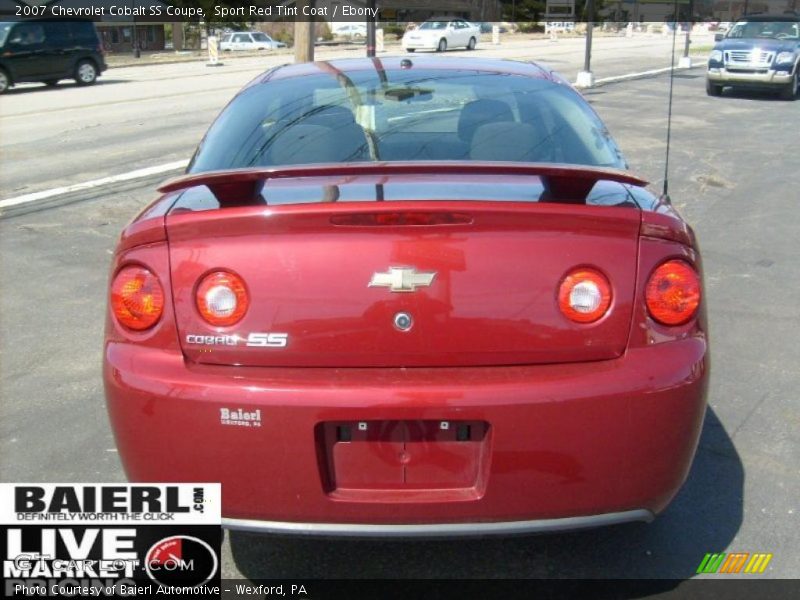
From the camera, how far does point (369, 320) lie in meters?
2.56

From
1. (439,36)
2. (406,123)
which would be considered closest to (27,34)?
(406,123)

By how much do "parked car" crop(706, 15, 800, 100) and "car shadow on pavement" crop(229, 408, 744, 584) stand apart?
62.2 ft

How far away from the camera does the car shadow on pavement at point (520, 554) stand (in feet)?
10.2

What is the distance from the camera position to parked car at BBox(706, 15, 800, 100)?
796 inches

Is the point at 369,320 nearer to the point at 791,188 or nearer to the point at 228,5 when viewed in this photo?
the point at 791,188

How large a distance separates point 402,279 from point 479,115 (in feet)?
4.94

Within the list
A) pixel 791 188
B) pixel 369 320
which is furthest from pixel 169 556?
pixel 791 188

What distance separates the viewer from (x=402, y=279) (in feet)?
8.36

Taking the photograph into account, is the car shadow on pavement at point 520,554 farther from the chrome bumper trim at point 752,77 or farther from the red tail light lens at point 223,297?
the chrome bumper trim at point 752,77

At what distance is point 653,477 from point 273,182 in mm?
1470

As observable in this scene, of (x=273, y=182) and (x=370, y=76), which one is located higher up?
(x=370, y=76)

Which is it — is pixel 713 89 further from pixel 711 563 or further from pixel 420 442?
pixel 420 442

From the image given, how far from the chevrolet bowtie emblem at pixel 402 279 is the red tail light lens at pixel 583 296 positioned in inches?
15.5

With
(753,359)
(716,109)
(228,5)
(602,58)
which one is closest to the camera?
(753,359)
